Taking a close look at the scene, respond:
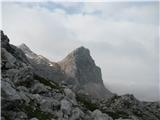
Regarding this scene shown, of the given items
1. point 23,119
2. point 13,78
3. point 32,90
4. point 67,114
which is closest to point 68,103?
point 67,114

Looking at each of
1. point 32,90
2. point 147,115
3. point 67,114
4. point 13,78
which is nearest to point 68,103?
point 67,114

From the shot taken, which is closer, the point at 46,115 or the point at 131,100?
the point at 46,115

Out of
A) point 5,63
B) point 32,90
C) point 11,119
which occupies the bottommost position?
point 11,119

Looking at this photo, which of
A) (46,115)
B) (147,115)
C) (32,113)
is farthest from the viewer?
(147,115)

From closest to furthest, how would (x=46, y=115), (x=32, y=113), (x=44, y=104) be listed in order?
1. (x=32, y=113)
2. (x=46, y=115)
3. (x=44, y=104)

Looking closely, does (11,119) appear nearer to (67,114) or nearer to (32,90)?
(67,114)

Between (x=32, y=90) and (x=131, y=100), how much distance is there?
10587 cm

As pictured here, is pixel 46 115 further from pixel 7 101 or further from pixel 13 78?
pixel 13 78

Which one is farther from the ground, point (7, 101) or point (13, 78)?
point (13, 78)

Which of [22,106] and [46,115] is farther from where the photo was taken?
[46,115]

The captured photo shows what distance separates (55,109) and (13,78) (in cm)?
1593

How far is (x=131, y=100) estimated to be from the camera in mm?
182000

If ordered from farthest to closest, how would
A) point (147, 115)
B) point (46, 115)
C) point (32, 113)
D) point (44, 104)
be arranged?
point (147, 115) < point (44, 104) < point (46, 115) < point (32, 113)

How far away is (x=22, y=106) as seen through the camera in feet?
206
